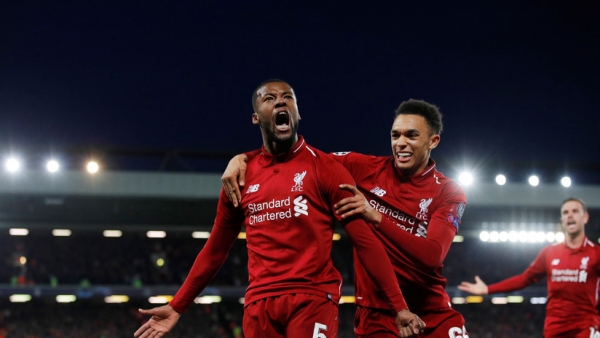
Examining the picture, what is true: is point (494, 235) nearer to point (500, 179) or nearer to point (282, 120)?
point (500, 179)

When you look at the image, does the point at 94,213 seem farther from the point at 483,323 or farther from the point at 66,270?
the point at 483,323

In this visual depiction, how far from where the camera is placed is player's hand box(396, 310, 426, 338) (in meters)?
3.45

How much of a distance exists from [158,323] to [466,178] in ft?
59.1

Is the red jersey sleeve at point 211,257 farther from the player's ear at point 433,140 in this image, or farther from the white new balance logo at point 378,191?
the player's ear at point 433,140

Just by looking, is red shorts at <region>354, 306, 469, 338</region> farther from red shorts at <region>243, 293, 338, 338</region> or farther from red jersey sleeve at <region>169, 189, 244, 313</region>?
red jersey sleeve at <region>169, 189, 244, 313</region>

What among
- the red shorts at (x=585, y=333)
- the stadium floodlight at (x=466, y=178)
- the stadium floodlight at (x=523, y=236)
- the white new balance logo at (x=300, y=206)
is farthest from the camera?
the stadium floodlight at (x=523, y=236)

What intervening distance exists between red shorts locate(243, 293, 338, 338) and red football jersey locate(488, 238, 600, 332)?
147 inches

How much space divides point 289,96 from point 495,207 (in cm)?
1885

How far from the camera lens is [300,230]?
12.0 ft

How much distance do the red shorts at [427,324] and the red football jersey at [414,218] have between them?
53mm

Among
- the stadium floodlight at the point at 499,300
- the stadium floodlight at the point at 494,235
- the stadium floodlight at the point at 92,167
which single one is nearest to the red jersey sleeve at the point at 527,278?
the stadium floodlight at the point at 92,167

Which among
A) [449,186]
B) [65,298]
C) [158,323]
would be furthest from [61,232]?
[449,186]

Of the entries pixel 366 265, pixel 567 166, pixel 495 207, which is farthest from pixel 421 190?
pixel 567 166

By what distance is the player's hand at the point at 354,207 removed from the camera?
3.56 meters
